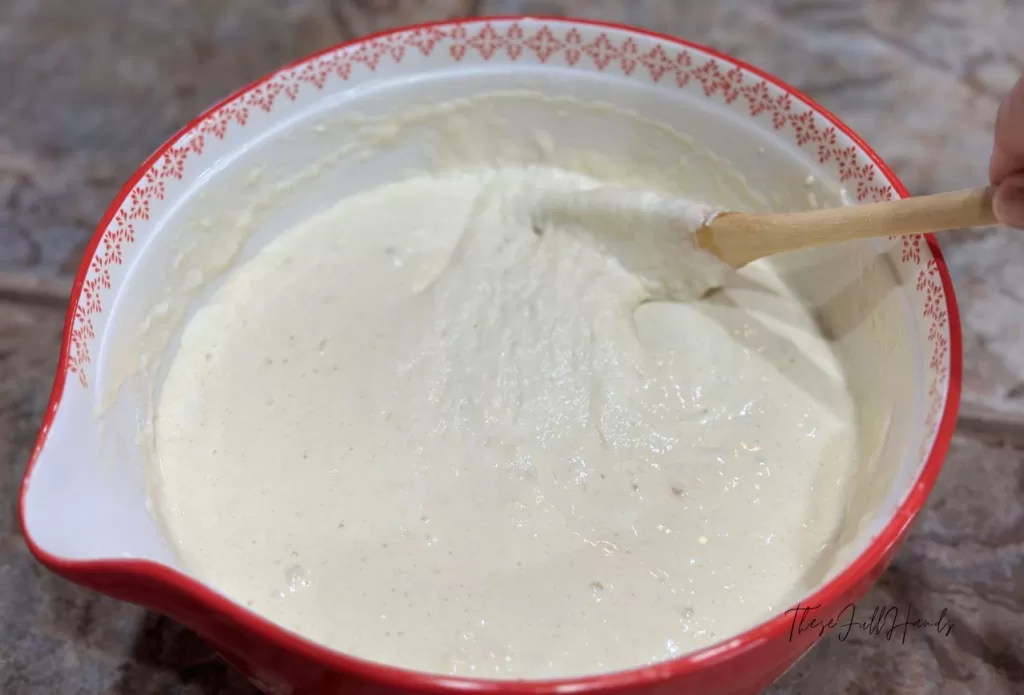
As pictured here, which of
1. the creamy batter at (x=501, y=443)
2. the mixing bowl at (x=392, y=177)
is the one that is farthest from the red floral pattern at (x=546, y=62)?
the creamy batter at (x=501, y=443)

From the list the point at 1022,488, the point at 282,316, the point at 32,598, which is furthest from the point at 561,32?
the point at 32,598

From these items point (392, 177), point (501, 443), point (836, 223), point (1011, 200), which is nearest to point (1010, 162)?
point (1011, 200)

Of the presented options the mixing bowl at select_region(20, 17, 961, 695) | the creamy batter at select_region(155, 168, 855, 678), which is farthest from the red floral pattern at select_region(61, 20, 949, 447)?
the creamy batter at select_region(155, 168, 855, 678)

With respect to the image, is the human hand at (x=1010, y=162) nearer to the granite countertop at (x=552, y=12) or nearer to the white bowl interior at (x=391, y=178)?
the white bowl interior at (x=391, y=178)

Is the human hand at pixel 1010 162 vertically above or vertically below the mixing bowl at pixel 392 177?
above

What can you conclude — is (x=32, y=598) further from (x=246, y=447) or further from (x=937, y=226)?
(x=937, y=226)

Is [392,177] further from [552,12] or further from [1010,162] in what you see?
[1010,162]

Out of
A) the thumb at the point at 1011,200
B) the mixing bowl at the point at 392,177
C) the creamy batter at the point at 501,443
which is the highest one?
the thumb at the point at 1011,200

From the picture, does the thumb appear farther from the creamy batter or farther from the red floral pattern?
the creamy batter
